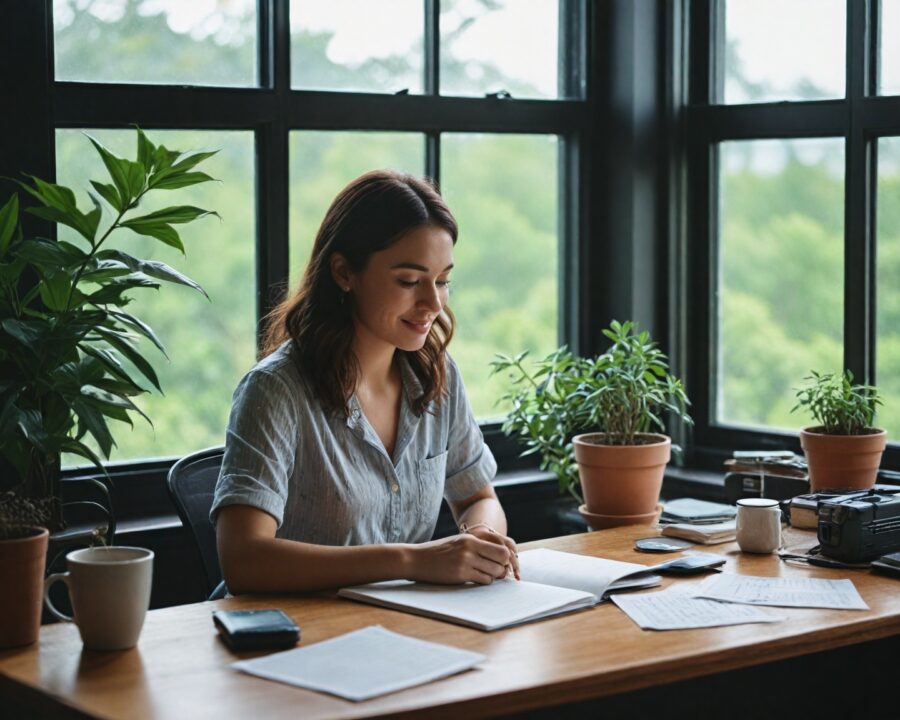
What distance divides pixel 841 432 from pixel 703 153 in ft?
3.44

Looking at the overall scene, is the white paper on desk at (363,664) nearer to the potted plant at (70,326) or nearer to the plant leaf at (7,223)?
the potted plant at (70,326)

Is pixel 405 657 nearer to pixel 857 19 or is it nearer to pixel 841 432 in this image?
pixel 841 432

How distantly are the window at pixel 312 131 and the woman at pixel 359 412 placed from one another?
0.54m

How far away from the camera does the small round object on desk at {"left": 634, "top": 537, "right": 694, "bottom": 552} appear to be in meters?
2.70

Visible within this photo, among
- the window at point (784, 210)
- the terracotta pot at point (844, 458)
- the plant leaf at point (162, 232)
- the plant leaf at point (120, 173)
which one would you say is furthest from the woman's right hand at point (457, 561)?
the window at point (784, 210)

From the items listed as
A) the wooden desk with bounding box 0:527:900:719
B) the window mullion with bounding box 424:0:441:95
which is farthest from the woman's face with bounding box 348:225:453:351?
the window mullion with bounding box 424:0:441:95

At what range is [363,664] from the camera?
1.92 meters

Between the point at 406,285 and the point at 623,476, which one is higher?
the point at 406,285

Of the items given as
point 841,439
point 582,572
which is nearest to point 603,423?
point 841,439

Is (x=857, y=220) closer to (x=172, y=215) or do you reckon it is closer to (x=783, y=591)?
(x=783, y=591)

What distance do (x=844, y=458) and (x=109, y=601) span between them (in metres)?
1.78

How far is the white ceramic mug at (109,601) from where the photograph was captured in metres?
2.00

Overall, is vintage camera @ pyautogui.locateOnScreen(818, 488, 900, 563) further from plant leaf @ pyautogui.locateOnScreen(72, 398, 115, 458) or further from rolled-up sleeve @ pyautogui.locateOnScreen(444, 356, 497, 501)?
plant leaf @ pyautogui.locateOnScreen(72, 398, 115, 458)

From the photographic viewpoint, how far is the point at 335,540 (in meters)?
2.62
